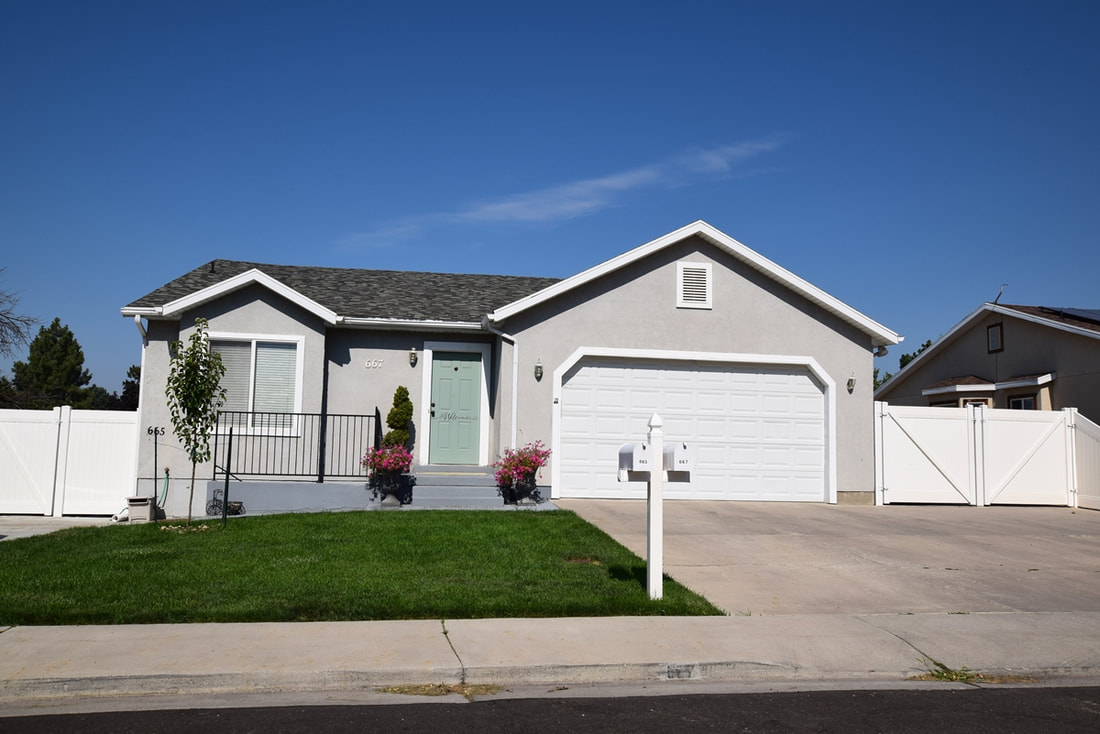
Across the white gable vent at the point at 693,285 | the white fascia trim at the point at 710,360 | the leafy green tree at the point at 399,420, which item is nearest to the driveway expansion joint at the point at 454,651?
the white fascia trim at the point at 710,360

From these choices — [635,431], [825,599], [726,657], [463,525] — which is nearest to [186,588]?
[463,525]

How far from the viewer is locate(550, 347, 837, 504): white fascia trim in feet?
47.9

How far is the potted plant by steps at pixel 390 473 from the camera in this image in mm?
13367

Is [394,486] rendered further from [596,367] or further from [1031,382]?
[1031,382]

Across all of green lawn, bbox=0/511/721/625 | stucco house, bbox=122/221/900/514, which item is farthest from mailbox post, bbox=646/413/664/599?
stucco house, bbox=122/221/900/514

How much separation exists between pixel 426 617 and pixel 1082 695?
4.86m

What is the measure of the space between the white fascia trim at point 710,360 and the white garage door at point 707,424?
13 cm

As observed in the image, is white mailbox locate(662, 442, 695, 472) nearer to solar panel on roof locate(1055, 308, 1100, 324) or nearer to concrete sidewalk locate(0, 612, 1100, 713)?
concrete sidewalk locate(0, 612, 1100, 713)

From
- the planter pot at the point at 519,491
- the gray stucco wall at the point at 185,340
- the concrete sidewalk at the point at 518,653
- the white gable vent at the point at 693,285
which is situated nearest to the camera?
the concrete sidewalk at the point at 518,653

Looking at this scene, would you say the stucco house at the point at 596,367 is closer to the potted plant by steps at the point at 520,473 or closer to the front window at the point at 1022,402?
the potted plant by steps at the point at 520,473

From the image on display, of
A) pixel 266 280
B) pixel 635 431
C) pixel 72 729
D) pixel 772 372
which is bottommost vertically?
pixel 72 729

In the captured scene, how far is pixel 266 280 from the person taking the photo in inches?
568

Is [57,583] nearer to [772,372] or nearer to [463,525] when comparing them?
[463,525]

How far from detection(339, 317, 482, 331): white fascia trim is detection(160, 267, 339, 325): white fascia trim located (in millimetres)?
553
